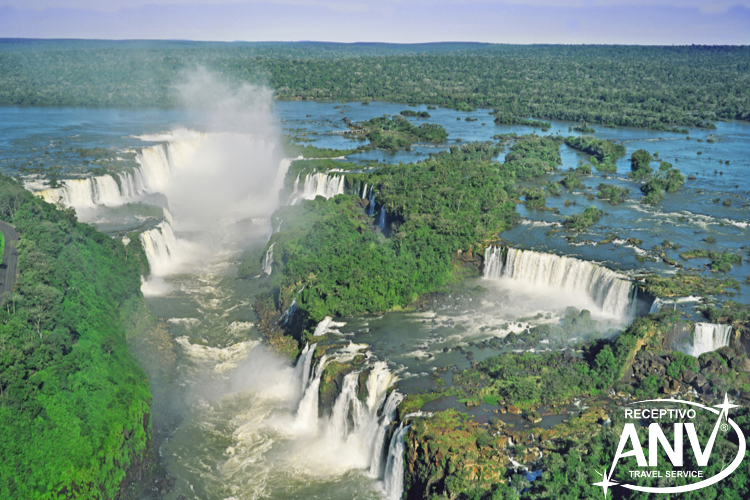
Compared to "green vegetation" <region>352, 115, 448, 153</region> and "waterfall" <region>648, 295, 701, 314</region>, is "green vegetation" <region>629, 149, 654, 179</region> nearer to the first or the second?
"green vegetation" <region>352, 115, 448, 153</region>

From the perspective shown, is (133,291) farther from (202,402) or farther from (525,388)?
(525,388)

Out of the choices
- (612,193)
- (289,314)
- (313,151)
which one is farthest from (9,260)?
(612,193)

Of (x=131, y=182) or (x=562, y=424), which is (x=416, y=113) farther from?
(x=562, y=424)

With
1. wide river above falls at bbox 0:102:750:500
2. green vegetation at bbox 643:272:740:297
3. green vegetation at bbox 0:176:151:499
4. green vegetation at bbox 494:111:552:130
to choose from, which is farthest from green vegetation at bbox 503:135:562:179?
green vegetation at bbox 0:176:151:499

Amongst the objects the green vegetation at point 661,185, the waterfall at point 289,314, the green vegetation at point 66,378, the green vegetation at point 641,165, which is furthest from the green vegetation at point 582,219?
the green vegetation at point 66,378

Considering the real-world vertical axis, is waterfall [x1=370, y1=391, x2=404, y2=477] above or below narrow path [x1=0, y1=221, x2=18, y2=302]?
below
